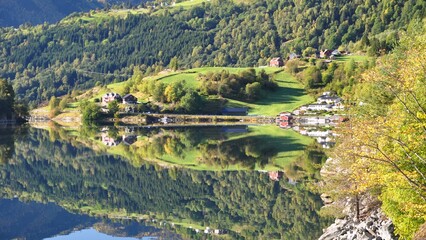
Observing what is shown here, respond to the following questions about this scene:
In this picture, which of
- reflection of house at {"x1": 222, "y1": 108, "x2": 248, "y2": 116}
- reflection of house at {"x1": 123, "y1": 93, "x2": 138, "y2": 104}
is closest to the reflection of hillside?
reflection of house at {"x1": 222, "y1": 108, "x2": 248, "y2": 116}

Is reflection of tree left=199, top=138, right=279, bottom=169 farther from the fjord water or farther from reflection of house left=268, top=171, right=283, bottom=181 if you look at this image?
reflection of house left=268, top=171, right=283, bottom=181

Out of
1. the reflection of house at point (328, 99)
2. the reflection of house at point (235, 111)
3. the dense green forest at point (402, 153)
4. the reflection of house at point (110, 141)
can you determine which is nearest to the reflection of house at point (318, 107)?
the reflection of house at point (328, 99)

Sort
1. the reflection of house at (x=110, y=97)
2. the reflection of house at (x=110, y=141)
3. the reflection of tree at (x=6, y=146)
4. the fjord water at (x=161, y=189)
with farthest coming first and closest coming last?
the reflection of house at (x=110, y=97), the reflection of house at (x=110, y=141), the reflection of tree at (x=6, y=146), the fjord water at (x=161, y=189)

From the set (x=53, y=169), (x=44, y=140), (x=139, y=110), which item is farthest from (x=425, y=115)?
(x=139, y=110)

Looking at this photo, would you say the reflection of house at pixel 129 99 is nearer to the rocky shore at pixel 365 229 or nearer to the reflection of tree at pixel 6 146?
the reflection of tree at pixel 6 146

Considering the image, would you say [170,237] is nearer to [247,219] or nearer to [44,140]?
[247,219]
